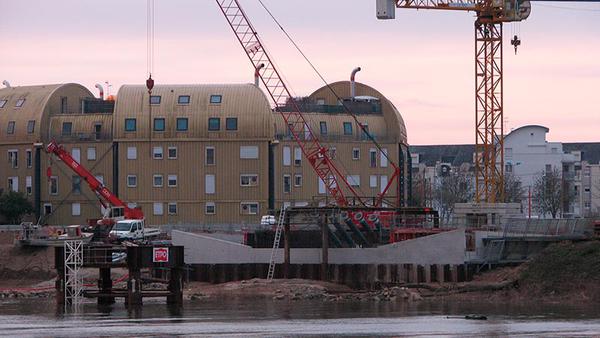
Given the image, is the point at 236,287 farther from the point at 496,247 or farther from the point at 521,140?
the point at 521,140

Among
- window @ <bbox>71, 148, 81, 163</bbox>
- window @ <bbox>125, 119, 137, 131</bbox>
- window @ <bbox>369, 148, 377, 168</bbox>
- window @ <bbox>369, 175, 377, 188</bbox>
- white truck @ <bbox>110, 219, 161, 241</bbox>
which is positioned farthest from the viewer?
window @ <bbox>369, 175, 377, 188</bbox>

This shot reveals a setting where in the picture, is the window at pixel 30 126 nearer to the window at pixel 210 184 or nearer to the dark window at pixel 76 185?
the dark window at pixel 76 185

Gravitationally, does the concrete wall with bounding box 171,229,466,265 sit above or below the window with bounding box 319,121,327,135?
below

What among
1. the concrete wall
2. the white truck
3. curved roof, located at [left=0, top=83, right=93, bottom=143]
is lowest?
the concrete wall

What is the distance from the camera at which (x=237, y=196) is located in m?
125

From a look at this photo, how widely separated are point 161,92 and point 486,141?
93.2ft

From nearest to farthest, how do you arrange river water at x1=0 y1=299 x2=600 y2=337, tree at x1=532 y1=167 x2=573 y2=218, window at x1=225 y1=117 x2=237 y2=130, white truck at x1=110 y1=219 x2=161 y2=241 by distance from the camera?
river water at x1=0 y1=299 x2=600 y2=337
white truck at x1=110 y1=219 x2=161 y2=241
window at x1=225 y1=117 x2=237 y2=130
tree at x1=532 y1=167 x2=573 y2=218

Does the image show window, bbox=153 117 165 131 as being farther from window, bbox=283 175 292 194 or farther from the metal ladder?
the metal ladder

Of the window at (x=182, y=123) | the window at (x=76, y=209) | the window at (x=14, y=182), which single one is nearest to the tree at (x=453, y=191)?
the window at (x=182, y=123)

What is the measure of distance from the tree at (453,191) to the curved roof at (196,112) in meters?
42.0

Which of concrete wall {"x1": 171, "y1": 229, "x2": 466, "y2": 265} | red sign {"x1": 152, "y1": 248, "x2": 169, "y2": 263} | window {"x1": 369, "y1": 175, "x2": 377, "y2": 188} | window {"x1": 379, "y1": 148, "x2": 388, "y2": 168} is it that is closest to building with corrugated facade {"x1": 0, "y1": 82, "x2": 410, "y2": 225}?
window {"x1": 369, "y1": 175, "x2": 377, "y2": 188}

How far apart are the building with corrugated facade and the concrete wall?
85.2ft

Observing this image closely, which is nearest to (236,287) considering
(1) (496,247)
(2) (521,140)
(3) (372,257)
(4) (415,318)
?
(3) (372,257)

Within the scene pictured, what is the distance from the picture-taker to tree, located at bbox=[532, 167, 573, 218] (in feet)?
504
